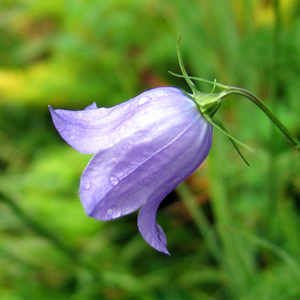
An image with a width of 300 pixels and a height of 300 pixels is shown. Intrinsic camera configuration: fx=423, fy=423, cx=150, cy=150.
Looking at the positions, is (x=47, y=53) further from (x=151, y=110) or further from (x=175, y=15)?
(x=151, y=110)

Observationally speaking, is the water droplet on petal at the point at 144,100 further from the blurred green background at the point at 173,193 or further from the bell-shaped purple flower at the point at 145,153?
the blurred green background at the point at 173,193

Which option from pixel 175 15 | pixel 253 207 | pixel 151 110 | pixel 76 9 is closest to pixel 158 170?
pixel 151 110

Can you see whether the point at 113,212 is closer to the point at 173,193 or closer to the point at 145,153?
the point at 145,153

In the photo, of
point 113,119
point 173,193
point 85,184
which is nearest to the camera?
point 85,184

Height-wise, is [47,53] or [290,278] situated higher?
[47,53]

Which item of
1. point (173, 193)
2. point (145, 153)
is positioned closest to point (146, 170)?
point (145, 153)

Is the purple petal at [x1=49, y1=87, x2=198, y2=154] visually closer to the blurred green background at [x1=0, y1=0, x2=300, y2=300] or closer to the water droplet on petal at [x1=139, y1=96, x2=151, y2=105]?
the water droplet on petal at [x1=139, y1=96, x2=151, y2=105]

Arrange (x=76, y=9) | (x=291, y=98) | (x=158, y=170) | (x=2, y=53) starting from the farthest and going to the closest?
(x=2, y=53) → (x=76, y=9) → (x=291, y=98) → (x=158, y=170)
